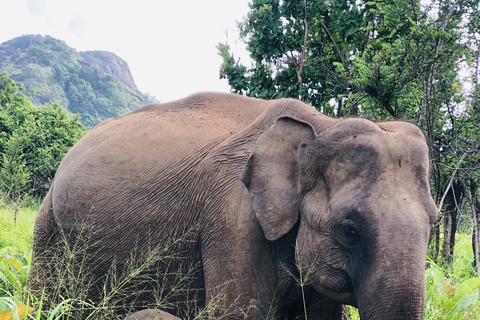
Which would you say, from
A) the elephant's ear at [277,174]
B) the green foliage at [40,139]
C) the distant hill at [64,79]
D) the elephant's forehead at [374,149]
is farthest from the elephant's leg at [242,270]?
the distant hill at [64,79]

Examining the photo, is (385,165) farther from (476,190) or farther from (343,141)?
(476,190)

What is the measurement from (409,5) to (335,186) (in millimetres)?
4436

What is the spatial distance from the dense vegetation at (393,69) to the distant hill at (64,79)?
95.7 metres

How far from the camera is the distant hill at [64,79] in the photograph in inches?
4584

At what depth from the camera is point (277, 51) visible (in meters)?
8.55

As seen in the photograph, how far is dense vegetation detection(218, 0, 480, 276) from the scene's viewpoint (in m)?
5.92

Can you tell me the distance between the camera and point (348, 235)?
2.38 meters

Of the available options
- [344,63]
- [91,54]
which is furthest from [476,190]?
[91,54]

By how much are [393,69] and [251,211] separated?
390 centimetres

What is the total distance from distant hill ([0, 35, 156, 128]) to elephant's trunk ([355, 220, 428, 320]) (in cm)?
10189

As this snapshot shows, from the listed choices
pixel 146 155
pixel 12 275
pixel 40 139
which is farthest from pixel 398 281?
pixel 40 139

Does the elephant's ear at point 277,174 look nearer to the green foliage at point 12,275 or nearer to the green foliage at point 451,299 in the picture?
the green foliage at point 451,299

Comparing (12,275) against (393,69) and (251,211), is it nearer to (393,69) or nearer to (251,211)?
(251,211)

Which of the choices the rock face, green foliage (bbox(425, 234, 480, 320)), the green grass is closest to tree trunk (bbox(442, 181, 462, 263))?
green foliage (bbox(425, 234, 480, 320))
